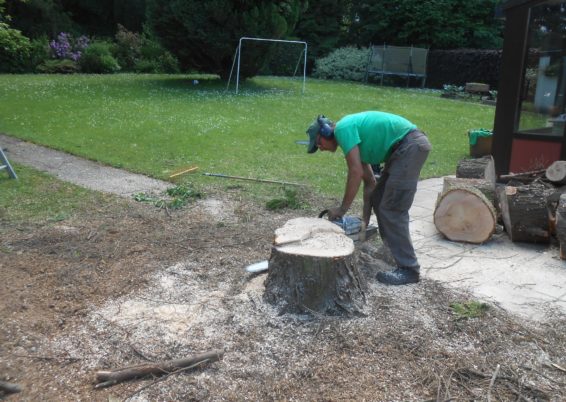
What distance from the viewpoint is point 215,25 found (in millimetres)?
17438

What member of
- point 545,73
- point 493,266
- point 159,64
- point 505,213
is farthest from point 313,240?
point 159,64

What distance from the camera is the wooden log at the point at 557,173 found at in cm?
586

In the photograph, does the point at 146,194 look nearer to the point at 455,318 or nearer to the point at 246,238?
the point at 246,238

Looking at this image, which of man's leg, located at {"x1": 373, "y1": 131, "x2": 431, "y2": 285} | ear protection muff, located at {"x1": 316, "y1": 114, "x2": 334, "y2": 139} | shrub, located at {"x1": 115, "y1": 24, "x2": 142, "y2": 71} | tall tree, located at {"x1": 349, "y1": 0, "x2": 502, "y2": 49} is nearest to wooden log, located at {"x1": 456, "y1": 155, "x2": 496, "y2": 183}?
man's leg, located at {"x1": 373, "y1": 131, "x2": 431, "y2": 285}

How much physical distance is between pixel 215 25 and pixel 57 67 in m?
9.75

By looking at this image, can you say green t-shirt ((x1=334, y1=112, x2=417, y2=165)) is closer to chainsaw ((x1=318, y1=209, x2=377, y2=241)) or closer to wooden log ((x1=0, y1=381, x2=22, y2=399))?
chainsaw ((x1=318, y1=209, x2=377, y2=241))

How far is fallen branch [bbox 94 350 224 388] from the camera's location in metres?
3.02

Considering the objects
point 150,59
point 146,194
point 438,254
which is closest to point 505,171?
point 438,254

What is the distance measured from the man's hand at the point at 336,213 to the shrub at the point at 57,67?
2243 cm

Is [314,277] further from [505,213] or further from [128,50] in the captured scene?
[128,50]

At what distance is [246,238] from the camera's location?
525cm

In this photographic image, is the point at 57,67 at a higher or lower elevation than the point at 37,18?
lower

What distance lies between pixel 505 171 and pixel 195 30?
12.3 metres

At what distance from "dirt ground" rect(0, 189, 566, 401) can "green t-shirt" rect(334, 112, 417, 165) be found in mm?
984
